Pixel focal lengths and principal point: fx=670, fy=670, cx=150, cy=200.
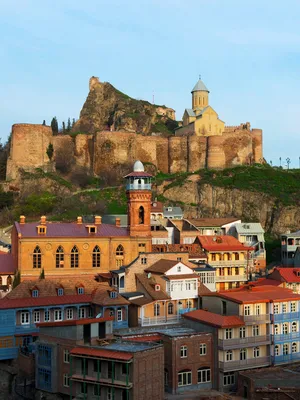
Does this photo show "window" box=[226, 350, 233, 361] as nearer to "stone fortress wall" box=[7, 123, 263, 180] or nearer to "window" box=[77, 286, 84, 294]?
"window" box=[77, 286, 84, 294]

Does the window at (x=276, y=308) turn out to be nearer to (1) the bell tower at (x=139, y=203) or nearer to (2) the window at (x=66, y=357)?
(2) the window at (x=66, y=357)

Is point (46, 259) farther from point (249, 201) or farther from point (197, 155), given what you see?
point (197, 155)

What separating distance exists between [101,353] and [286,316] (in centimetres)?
1430

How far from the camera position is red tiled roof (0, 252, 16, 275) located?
52.5 metres

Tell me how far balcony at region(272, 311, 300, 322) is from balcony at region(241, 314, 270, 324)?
0.56 metres

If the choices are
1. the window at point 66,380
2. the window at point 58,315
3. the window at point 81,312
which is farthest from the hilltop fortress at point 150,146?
the window at point 66,380

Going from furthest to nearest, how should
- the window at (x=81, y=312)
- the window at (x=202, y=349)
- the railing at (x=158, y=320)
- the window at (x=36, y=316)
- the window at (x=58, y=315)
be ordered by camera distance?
the window at (x=81, y=312), the railing at (x=158, y=320), the window at (x=58, y=315), the window at (x=36, y=316), the window at (x=202, y=349)

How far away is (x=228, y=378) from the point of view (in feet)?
135

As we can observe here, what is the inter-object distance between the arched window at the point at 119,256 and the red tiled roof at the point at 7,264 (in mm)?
8249

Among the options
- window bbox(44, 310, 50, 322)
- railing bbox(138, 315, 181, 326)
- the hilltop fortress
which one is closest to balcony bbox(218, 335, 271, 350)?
railing bbox(138, 315, 181, 326)

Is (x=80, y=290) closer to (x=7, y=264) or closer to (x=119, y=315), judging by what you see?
(x=119, y=315)

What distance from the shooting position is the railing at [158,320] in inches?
1807

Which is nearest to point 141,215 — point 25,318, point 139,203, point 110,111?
point 139,203

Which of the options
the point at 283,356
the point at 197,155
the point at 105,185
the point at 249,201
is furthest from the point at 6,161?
the point at 283,356
